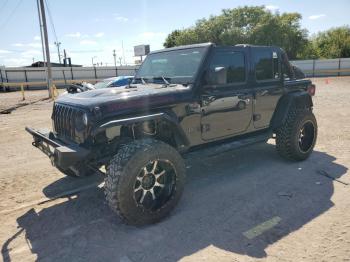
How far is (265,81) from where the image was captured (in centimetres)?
516

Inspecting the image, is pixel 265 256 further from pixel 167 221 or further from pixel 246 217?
pixel 167 221

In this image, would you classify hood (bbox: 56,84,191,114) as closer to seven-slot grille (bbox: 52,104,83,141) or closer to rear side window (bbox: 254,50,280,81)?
seven-slot grille (bbox: 52,104,83,141)

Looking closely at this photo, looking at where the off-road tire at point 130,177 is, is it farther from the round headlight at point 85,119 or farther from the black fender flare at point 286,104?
the black fender flare at point 286,104

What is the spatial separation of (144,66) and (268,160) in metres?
2.78

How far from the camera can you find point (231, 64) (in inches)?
185

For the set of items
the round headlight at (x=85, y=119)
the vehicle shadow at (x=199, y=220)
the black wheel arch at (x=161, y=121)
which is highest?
the round headlight at (x=85, y=119)

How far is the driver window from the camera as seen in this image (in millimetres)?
4223

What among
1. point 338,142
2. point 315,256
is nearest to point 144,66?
point 315,256

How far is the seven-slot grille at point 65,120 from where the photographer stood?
374 cm

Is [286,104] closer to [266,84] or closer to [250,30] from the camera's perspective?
[266,84]

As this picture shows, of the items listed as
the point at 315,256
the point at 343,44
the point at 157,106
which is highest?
the point at 343,44

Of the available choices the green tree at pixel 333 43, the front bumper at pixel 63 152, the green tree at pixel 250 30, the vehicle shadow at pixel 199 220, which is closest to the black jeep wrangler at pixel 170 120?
the front bumper at pixel 63 152

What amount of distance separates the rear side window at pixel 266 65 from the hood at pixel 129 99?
1572 millimetres

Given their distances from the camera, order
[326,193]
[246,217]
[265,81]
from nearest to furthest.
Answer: [246,217] < [326,193] < [265,81]
